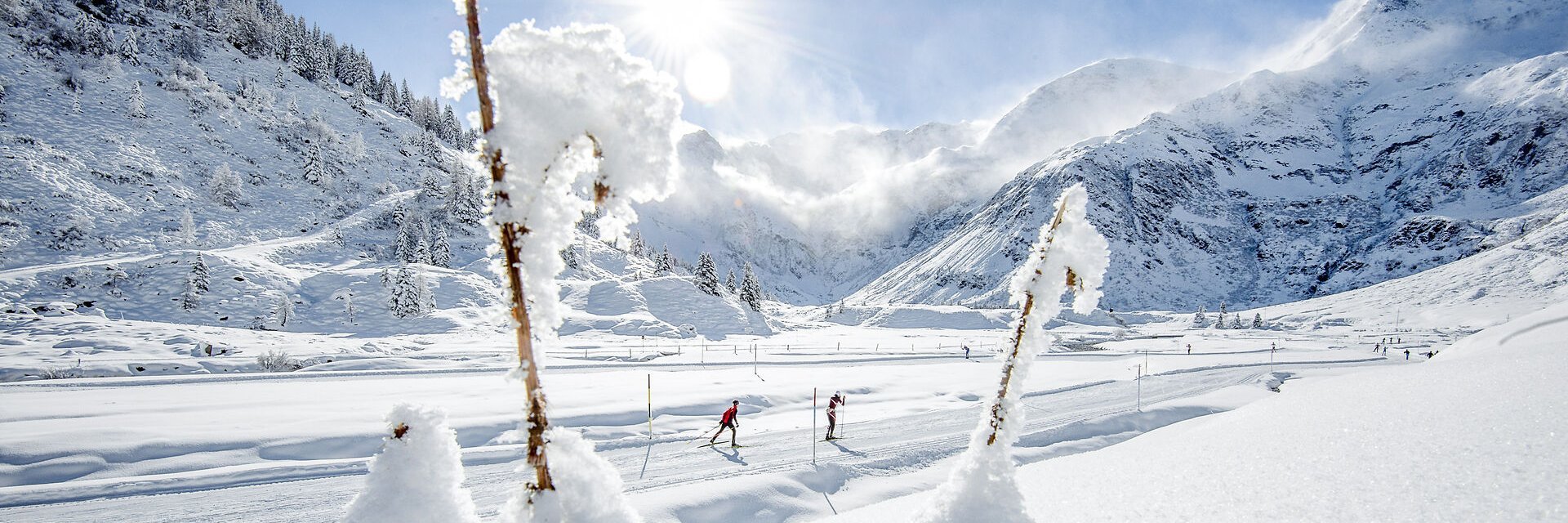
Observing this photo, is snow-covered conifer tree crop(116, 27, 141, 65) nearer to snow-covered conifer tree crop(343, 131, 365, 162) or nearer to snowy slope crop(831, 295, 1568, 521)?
snow-covered conifer tree crop(343, 131, 365, 162)

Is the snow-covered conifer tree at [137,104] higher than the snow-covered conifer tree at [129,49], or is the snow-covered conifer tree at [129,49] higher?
the snow-covered conifer tree at [129,49]

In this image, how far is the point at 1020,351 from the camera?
3.84 meters

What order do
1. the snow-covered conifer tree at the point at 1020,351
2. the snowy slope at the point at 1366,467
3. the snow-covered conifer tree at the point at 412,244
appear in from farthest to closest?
the snow-covered conifer tree at the point at 412,244 < the snowy slope at the point at 1366,467 < the snow-covered conifer tree at the point at 1020,351

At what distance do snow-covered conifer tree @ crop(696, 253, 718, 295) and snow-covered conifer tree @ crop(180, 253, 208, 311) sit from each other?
3773cm

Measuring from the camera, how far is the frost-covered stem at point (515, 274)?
221 centimetres

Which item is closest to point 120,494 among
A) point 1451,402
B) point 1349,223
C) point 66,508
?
point 66,508

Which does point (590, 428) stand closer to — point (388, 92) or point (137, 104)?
point (137, 104)

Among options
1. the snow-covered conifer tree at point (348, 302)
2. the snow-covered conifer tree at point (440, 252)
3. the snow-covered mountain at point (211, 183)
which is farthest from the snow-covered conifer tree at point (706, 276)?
the snow-covered conifer tree at point (348, 302)

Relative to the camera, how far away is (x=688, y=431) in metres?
16.2

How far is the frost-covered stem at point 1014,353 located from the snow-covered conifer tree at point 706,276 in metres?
57.7

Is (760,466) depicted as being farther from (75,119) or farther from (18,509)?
(75,119)

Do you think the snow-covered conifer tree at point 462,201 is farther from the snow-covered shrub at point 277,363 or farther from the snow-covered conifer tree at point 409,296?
the snow-covered shrub at point 277,363

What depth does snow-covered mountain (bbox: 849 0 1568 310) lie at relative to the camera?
105 m

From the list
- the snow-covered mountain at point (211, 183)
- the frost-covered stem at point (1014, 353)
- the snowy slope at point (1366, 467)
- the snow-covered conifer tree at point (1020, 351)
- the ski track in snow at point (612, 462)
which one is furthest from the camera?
the snow-covered mountain at point (211, 183)
